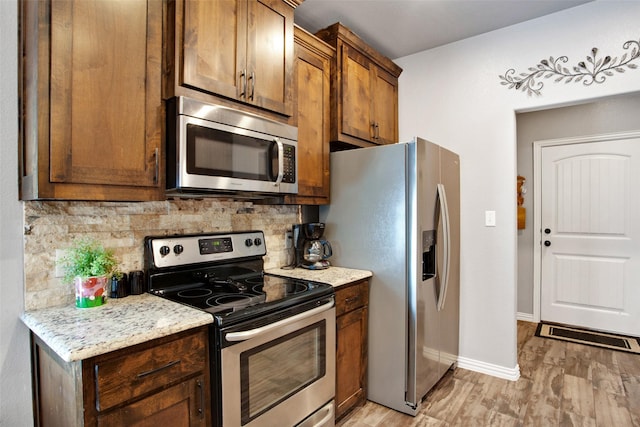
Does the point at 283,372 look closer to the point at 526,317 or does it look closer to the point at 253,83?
the point at 253,83

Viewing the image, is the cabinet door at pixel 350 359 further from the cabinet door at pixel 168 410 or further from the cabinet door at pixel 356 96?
the cabinet door at pixel 356 96

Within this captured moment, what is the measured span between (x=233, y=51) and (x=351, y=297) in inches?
60.1

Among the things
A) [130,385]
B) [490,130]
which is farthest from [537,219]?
[130,385]

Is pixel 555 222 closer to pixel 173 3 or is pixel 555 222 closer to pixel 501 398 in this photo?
pixel 501 398

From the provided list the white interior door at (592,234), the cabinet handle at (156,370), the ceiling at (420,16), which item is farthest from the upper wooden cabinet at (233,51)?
the white interior door at (592,234)

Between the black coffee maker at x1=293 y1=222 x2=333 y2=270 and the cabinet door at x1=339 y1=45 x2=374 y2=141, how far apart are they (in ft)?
2.40

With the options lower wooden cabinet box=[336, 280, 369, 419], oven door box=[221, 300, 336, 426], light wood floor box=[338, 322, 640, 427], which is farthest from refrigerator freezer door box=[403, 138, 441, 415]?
oven door box=[221, 300, 336, 426]

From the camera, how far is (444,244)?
2457 millimetres

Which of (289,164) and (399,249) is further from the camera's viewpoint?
(399,249)

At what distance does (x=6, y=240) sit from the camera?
135 centimetres

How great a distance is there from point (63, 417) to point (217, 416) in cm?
51

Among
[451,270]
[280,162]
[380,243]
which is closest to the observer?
[280,162]

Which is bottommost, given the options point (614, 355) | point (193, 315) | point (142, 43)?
point (614, 355)

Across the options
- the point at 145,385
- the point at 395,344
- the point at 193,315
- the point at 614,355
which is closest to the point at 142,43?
the point at 193,315
